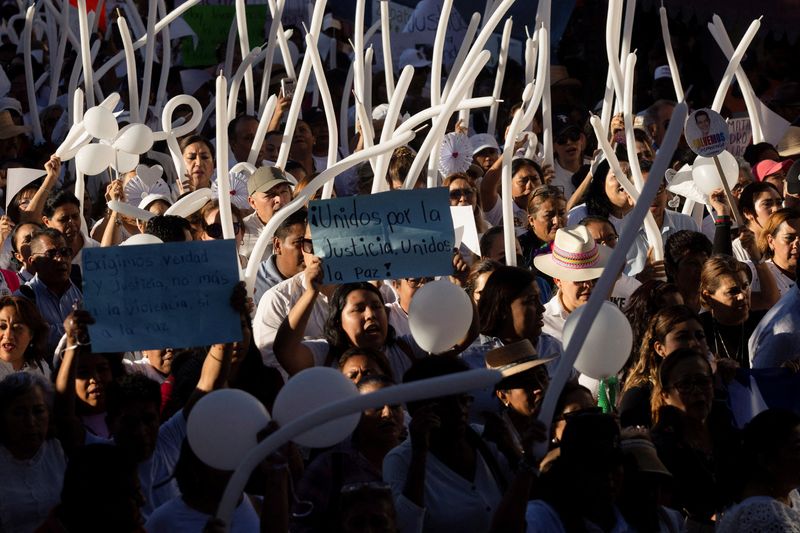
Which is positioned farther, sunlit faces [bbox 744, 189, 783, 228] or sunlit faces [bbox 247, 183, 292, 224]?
sunlit faces [bbox 744, 189, 783, 228]

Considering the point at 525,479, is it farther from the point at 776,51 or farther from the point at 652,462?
the point at 776,51

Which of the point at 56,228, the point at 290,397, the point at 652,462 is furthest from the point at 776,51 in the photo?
the point at 290,397

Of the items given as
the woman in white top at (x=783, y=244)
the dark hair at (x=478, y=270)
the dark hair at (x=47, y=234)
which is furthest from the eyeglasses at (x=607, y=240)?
the dark hair at (x=47, y=234)

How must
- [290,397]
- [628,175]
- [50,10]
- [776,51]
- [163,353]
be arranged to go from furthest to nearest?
[776,51] < [50,10] < [628,175] < [163,353] < [290,397]

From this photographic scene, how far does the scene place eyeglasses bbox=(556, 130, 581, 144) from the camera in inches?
389

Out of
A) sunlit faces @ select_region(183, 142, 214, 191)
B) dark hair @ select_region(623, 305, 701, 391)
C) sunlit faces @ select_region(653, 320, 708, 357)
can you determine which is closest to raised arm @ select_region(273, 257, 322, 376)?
dark hair @ select_region(623, 305, 701, 391)

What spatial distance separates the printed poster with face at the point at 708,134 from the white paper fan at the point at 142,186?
267 cm

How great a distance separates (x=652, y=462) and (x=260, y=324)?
2.03m

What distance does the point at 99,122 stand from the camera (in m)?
7.62

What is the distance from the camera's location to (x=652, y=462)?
4.72 meters

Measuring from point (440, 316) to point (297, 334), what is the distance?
1.88ft

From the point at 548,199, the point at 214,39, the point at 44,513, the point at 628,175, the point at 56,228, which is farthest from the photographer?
the point at 214,39

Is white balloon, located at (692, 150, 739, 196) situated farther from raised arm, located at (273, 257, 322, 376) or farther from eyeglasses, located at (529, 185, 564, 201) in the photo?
raised arm, located at (273, 257, 322, 376)

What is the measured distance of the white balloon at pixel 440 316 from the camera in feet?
17.6
